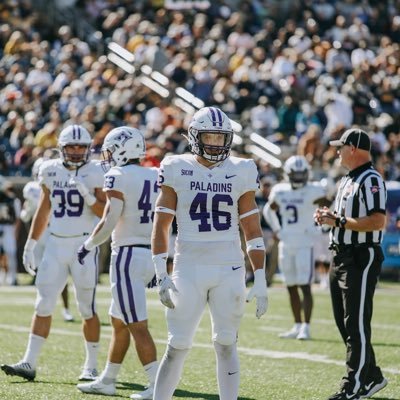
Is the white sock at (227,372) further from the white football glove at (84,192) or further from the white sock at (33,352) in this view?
the white football glove at (84,192)

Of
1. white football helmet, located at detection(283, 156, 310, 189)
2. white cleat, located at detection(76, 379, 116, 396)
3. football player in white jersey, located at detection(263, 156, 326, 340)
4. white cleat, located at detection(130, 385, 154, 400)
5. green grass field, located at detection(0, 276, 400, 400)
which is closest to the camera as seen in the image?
white cleat, located at detection(130, 385, 154, 400)

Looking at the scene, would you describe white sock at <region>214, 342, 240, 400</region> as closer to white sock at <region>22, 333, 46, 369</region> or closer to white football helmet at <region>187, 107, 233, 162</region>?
white football helmet at <region>187, 107, 233, 162</region>

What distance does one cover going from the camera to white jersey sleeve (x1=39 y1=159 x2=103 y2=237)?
8.16 metres

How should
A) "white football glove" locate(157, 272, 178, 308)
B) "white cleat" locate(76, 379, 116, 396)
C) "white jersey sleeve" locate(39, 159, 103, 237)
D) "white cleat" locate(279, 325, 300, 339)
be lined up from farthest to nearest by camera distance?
"white cleat" locate(279, 325, 300, 339), "white jersey sleeve" locate(39, 159, 103, 237), "white cleat" locate(76, 379, 116, 396), "white football glove" locate(157, 272, 178, 308)

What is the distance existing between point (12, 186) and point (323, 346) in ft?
27.6

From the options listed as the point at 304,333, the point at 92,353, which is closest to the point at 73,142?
the point at 92,353

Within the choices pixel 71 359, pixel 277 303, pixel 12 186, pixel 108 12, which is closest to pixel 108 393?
pixel 71 359

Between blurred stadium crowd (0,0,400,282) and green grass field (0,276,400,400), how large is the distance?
4935 millimetres

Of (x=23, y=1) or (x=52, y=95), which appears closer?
(x=52, y=95)

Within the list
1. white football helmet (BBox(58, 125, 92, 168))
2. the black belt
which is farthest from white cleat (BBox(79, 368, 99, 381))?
the black belt

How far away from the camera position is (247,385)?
7832mm

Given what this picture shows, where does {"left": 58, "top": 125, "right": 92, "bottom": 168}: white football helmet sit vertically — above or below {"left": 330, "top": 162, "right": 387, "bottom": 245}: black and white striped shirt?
above

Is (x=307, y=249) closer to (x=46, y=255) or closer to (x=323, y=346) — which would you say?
(x=323, y=346)

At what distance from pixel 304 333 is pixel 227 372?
4853mm
